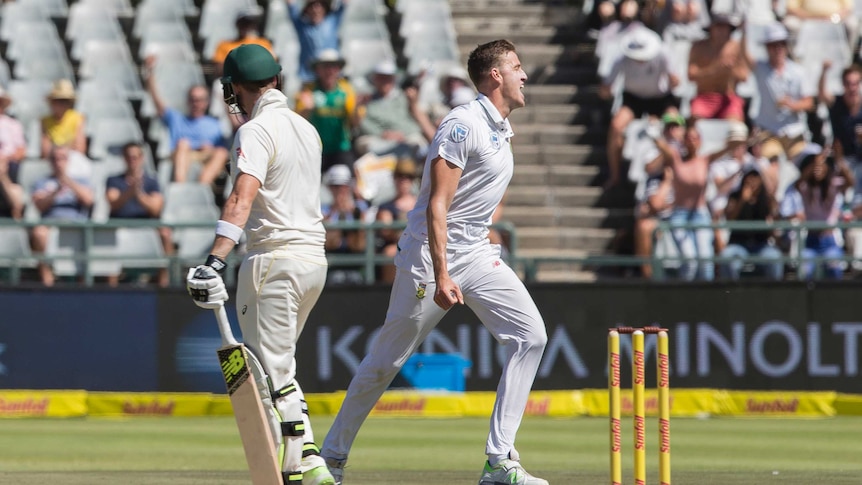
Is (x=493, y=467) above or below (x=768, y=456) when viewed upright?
above

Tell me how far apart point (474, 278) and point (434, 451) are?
3.29 m

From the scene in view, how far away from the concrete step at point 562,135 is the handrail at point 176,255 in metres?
3.47

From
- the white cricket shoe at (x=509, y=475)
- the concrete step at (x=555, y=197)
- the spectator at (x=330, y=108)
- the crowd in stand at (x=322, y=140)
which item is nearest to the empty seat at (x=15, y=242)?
the crowd in stand at (x=322, y=140)

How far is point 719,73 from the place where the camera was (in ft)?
53.9

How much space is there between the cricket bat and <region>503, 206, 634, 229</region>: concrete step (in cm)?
952

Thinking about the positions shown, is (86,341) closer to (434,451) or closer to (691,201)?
(434,451)

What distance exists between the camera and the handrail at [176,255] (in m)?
13.1

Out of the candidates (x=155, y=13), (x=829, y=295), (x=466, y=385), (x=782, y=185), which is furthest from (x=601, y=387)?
(x=155, y=13)

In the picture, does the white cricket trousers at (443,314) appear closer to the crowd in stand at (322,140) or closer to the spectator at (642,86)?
the crowd in stand at (322,140)

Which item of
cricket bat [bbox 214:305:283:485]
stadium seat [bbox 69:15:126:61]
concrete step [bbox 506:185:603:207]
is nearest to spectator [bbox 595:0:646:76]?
concrete step [bbox 506:185:603:207]

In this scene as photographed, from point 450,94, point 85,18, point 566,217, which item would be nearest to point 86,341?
point 450,94

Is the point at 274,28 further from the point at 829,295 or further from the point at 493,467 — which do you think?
the point at 493,467

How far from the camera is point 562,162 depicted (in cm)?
1691

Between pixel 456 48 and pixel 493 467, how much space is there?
1092 centimetres
